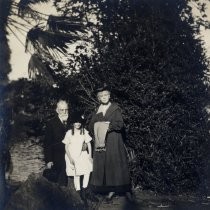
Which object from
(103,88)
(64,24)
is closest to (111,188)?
(103,88)

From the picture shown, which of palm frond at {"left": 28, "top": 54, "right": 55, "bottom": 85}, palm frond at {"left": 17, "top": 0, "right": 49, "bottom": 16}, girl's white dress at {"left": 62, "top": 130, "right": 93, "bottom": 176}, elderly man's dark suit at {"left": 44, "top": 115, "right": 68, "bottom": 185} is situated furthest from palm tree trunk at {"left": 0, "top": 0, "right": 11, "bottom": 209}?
girl's white dress at {"left": 62, "top": 130, "right": 93, "bottom": 176}

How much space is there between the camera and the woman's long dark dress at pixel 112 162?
244 inches

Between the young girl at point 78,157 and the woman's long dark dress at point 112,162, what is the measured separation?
0.15 metres

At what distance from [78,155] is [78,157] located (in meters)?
0.03

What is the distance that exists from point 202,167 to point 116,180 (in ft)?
6.20

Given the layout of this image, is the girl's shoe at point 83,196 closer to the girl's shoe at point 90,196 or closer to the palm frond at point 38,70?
the girl's shoe at point 90,196

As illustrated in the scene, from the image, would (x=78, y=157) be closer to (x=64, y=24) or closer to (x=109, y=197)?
(x=109, y=197)

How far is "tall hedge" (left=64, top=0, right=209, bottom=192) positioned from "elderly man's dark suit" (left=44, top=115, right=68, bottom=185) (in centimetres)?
112

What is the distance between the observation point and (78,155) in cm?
635

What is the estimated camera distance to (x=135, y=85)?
7160 millimetres

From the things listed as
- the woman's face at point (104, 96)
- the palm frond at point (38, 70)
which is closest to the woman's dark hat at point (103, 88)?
the woman's face at point (104, 96)

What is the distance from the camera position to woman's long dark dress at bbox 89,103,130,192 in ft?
20.4

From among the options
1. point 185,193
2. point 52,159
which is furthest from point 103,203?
point 185,193

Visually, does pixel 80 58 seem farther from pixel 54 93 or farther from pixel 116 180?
pixel 116 180
